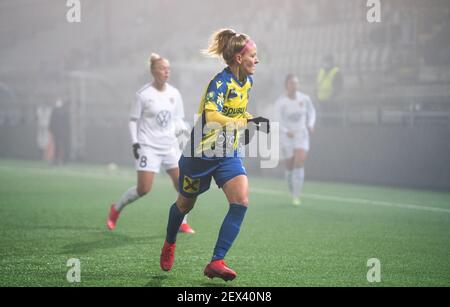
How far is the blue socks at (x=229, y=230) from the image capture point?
20.0 ft

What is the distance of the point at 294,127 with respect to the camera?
1413cm

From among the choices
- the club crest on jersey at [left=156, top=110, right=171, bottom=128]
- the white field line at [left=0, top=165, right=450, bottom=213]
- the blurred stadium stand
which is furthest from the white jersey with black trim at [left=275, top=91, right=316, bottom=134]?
the club crest on jersey at [left=156, top=110, right=171, bottom=128]

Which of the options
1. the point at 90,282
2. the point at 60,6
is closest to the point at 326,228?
the point at 90,282

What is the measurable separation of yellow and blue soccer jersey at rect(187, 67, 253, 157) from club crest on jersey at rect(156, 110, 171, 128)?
354cm

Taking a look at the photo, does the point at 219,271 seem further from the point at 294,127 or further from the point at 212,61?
the point at 212,61

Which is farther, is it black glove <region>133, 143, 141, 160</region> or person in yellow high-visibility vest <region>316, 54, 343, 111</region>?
person in yellow high-visibility vest <region>316, 54, 343, 111</region>

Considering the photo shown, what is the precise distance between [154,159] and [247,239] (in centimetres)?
178

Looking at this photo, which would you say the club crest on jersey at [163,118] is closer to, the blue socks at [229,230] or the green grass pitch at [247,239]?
the green grass pitch at [247,239]

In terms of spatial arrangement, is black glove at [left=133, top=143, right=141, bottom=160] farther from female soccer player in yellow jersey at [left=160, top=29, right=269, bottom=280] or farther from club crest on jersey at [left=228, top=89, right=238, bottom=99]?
club crest on jersey at [left=228, top=89, right=238, bottom=99]

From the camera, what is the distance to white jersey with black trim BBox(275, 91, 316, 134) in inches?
555

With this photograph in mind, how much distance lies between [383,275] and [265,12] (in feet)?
78.4

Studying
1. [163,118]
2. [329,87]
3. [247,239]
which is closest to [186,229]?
[247,239]
